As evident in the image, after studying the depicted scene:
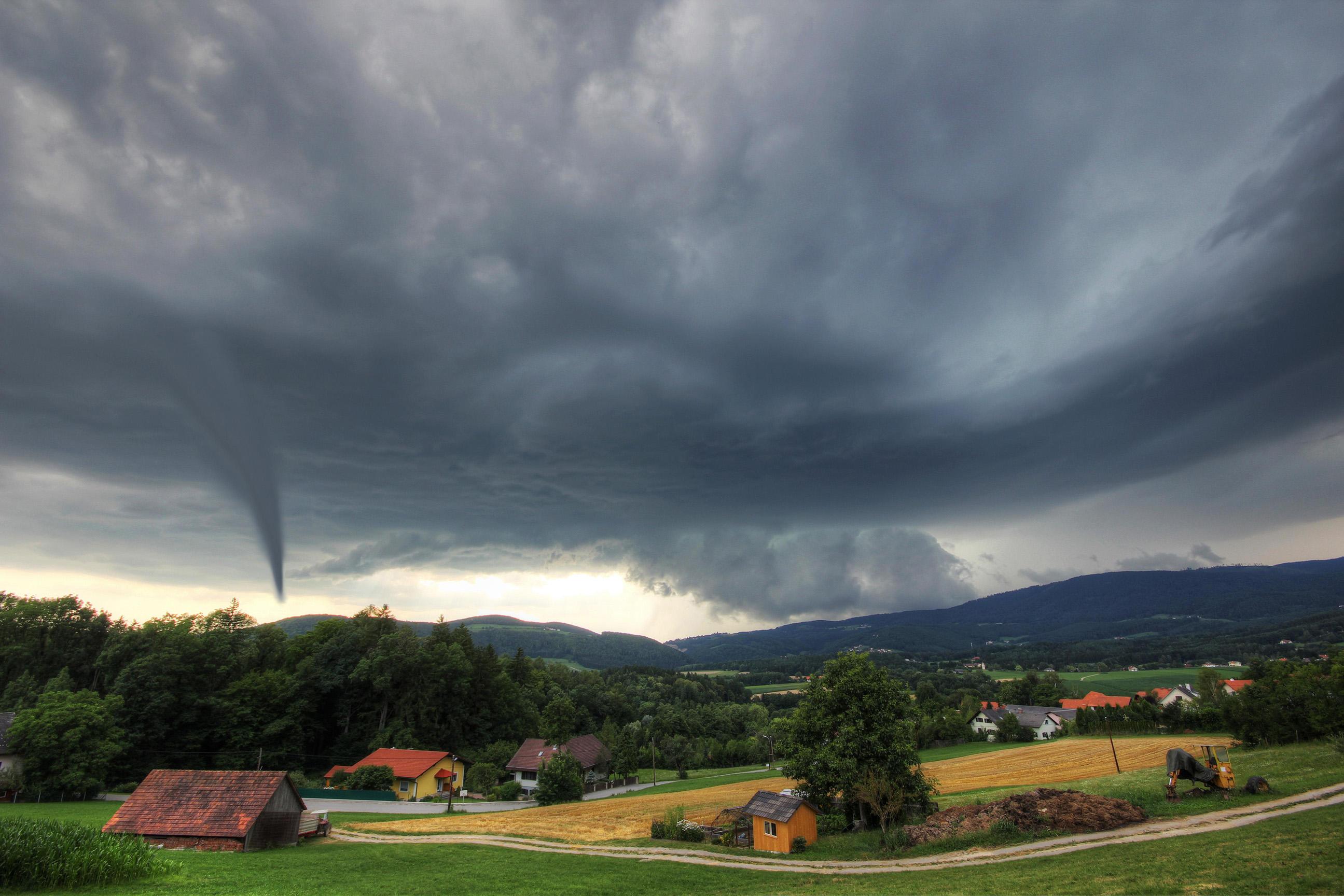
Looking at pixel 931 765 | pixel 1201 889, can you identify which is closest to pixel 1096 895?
pixel 1201 889

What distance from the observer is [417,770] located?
60.3m

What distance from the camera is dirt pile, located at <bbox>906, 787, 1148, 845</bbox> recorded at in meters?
25.0

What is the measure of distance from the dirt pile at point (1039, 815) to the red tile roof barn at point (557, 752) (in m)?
51.8

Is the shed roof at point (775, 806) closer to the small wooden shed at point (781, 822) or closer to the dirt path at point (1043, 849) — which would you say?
the small wooden shed at point (781, 822)

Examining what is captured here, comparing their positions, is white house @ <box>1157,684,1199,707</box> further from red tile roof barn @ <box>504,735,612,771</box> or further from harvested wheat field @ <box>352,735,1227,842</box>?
red tile roof barn @ <box>504,735,612,771</box>

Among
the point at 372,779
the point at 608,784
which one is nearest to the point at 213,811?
the point at 372,779

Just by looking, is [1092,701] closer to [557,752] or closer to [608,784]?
[608,784]

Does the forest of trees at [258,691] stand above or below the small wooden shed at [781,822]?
above

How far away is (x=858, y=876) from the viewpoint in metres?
23.5

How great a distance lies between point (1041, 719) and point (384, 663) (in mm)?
110679

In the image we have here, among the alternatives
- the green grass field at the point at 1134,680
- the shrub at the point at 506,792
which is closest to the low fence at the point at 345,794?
the shrub at the point at 506,792

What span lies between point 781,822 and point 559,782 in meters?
37.5

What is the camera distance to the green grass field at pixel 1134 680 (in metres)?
143

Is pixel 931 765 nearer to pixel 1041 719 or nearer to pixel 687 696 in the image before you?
pixel 1041 719
